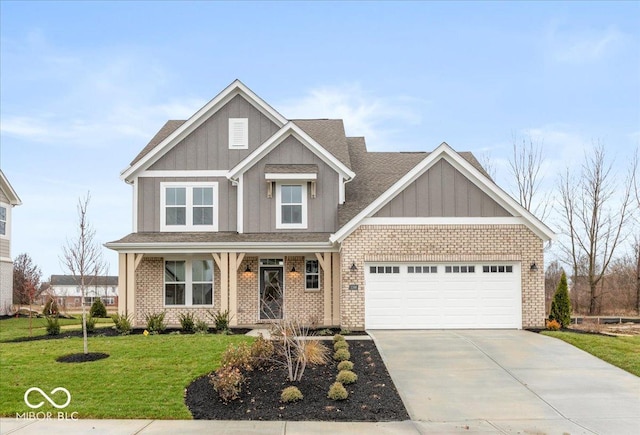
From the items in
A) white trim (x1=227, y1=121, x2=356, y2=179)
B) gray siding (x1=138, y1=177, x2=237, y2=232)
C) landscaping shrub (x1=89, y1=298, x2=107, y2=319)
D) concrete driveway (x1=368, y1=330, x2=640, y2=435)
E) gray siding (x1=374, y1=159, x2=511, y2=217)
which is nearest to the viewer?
concrete driveway (x1=368, y1=330, x2=640, y2=435)

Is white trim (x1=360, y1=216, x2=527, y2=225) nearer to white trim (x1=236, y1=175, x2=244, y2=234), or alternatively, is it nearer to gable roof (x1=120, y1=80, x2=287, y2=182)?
white trim (x1=236, y1=175, x2=244, y2=234)

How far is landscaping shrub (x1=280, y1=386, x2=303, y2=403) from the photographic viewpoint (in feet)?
32.1

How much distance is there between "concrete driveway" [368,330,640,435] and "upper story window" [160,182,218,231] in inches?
326

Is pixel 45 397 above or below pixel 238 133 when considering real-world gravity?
below

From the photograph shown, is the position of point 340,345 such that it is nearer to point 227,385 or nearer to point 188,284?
point 227,385

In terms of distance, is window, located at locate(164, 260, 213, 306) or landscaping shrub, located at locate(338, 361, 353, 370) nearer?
landscaping shrub, located at locate(338, 361, 353, 370)

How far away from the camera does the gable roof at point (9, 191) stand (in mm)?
27917

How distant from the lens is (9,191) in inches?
1119

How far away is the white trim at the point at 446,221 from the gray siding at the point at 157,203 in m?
5.56

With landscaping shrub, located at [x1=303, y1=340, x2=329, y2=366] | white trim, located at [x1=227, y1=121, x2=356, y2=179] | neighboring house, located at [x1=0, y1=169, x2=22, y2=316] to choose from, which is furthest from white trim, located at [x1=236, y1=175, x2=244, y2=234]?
neighboring house, located at [x1=0, y1=169, x2=22, y2=316]

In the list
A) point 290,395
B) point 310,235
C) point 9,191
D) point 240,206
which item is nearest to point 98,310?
point 9,191

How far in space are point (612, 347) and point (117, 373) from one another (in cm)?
1159

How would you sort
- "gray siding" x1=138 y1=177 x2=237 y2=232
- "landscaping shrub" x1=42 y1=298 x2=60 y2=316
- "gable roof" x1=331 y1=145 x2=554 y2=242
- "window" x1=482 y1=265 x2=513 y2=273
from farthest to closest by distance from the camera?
"landscaping shrub" x1=42 y1=298 x2=60 y2=316
"gray siding" x1=138 y1=177 x2=237 y2=232
"window" x1=482 y1=265 x2=513 y2=273
"gable roof" x1=331 y1=145 x2=554 y2=242

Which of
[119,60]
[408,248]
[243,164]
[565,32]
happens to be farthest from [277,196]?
[565,32]
